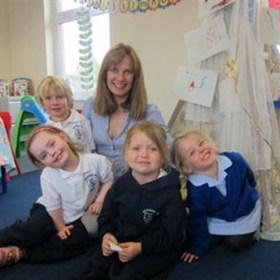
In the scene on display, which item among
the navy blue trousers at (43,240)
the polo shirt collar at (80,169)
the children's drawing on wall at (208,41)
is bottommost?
the navy blue trousers at (43,240)

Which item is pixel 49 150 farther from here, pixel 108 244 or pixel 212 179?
pixel 212 179

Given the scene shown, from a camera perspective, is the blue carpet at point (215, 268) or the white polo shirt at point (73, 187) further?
the white polo shirt at point (73, 187)

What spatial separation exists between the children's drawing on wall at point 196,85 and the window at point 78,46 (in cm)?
168

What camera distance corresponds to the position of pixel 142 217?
1126 mm

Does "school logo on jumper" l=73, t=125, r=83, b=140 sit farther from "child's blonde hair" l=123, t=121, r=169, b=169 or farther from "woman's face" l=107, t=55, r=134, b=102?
"child's blonde hair" l=123, t=121, r=169, b=169

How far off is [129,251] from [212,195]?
398 mm

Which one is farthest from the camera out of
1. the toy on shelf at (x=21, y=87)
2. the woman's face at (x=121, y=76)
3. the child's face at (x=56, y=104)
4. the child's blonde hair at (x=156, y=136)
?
the toy on shelf at (x=21, y=87)

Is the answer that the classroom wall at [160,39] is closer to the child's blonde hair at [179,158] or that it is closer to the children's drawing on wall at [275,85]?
the children's drawing on wall at [275,85]

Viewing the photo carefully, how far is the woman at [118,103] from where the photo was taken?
1.45m

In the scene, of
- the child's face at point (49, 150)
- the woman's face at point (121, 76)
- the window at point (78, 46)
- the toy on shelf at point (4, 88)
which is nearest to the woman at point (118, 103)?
the woman's face at point (121, 76)

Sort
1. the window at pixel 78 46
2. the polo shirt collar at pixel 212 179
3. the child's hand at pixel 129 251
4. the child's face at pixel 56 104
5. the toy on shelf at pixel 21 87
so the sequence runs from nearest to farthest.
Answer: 1. the child's hand at pixel 129 251
2. the polo shirt collar at pixel 212 179
3. the child's face at pixel 56 104
4. the window at pixel 78 46
5. the toy on shelf at pixel 21 87

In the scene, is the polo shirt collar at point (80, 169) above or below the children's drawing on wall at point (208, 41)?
below

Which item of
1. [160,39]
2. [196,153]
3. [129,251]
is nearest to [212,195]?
[196,153]

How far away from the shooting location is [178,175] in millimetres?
1168
